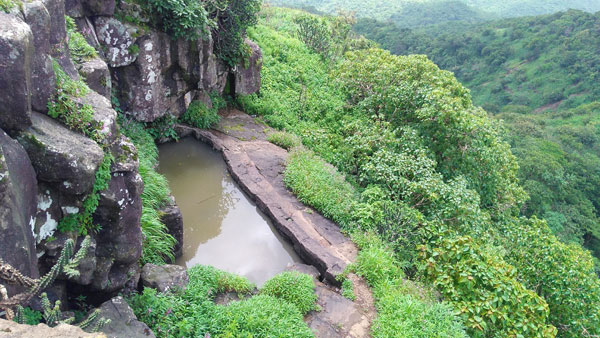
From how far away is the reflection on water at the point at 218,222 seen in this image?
7.16 m

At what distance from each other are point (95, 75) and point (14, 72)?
3.39 metres

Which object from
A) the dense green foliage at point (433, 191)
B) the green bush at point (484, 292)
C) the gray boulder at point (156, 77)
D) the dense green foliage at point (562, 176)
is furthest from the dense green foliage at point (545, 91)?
the gray boulder at point (156, 77)

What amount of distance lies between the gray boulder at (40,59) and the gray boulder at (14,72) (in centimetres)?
38

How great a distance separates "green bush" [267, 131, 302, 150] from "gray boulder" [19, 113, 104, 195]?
24.3 feet

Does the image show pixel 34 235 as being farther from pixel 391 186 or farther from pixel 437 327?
pixel 391 186

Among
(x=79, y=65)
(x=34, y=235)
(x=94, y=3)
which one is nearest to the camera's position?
(x=34, y=235)

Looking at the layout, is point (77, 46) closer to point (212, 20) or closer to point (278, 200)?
point (212, 20)

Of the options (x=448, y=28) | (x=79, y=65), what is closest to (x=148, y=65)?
(x=79, y=65)

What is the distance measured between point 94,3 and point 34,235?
5743mm

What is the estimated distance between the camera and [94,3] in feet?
25.2

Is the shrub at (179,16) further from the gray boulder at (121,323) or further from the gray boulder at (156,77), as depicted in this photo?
the gray boulder at (121,323)

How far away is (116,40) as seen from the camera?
8.22 meters

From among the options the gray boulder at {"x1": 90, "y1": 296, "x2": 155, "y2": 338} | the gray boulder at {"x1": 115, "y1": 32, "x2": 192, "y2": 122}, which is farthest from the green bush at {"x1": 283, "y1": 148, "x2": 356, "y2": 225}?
the gray boulder at {"x1": 90, "y1": 296, "x2": 155, "y2": 338}

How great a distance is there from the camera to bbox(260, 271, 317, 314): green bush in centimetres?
601
